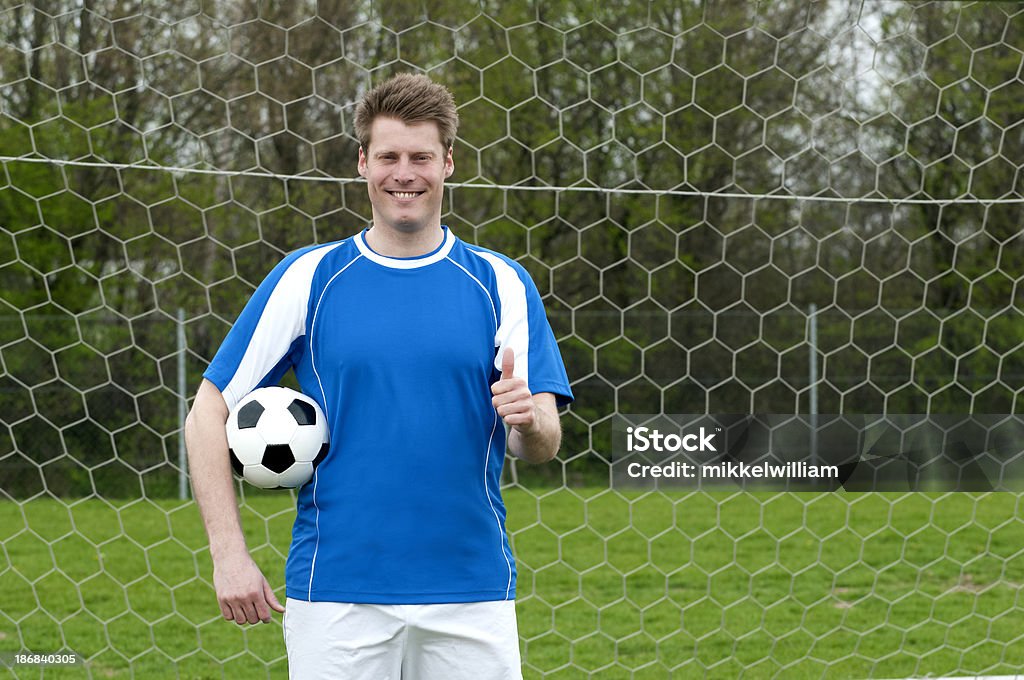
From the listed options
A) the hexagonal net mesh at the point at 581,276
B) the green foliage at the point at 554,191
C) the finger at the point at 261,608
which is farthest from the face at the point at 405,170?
the green foliage at the point at 554,191

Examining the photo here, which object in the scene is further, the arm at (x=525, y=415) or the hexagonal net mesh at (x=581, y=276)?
the hexagonal net mesh at (x=581, y=276)

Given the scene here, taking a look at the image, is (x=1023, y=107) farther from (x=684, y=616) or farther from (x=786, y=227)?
(x=684, y=616)

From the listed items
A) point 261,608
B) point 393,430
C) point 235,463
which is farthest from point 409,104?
point 261,608

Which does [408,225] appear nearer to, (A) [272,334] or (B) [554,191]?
(A) [272,334]

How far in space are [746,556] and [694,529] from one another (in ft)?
3.02

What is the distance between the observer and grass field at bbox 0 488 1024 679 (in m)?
4.00

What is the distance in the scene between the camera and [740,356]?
8.10 meters

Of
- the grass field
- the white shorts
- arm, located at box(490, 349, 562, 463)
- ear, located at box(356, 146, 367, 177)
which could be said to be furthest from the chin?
the grass field

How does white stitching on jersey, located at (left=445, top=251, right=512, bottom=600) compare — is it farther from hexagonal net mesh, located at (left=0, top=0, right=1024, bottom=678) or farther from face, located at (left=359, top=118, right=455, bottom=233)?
hexagonal net mesh, located at (left=0, top=0, right=1024, bottom=678)

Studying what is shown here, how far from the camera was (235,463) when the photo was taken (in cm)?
196

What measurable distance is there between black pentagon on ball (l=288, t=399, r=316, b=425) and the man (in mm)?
28

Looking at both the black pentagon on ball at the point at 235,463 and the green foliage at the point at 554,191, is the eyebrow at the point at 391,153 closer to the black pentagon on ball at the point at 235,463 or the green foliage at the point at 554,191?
the black pentagon on ball at the point at 235,463

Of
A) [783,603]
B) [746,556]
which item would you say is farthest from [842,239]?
[783,603]

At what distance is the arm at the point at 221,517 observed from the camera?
5.93 ft
